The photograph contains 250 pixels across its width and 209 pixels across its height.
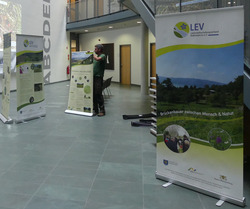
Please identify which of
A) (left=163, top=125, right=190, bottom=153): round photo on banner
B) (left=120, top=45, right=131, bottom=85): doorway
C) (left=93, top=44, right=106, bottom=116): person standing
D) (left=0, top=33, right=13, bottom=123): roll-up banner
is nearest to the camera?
(left=163, top=125, right=190, bottom=153): round photo on banner

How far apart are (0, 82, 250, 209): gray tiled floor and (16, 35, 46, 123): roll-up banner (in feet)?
1.62

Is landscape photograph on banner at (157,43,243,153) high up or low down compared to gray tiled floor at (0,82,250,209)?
up

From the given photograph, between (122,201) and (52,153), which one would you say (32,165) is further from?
(122,201)

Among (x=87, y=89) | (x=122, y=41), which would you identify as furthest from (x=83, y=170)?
(x=122, y=41)

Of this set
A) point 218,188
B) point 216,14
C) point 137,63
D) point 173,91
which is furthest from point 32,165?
point 137,63

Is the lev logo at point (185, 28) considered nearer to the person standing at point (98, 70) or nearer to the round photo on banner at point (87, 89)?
the person standing at point (98, 70)

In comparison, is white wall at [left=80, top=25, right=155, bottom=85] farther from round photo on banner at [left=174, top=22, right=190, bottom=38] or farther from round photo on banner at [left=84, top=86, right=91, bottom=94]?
round photo on banner at [left=174, top=22, right=190, bottom=38]

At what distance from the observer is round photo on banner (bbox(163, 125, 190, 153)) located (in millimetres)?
2942

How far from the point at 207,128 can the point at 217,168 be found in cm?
41

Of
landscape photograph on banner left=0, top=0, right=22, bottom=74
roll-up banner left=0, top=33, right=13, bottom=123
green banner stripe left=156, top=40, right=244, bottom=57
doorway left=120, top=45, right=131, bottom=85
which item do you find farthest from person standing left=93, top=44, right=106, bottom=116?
doorway left=120, top=45, right=131, bottom=85

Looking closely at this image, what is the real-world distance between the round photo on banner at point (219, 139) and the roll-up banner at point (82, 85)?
4.72m

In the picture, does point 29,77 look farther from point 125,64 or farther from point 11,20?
point 125,64

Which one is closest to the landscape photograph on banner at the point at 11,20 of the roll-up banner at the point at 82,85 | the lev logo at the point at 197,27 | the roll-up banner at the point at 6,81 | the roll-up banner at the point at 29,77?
the roll-up banner at the point at 6,81

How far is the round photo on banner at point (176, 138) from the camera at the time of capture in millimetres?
2942
